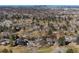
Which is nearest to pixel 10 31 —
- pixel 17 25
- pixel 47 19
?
pixel 17 25

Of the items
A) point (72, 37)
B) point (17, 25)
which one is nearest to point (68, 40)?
point (72, 37)

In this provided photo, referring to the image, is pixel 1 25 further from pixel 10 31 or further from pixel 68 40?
pixel 68 40

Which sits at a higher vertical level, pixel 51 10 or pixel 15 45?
pixel 51 10

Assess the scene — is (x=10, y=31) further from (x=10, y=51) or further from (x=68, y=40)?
(x=68, y=40)

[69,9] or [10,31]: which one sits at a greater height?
[69,9]

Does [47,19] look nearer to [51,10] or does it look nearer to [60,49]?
[51,10]

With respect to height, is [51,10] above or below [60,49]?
above

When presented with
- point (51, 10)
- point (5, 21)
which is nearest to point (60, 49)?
point (51, 10)
